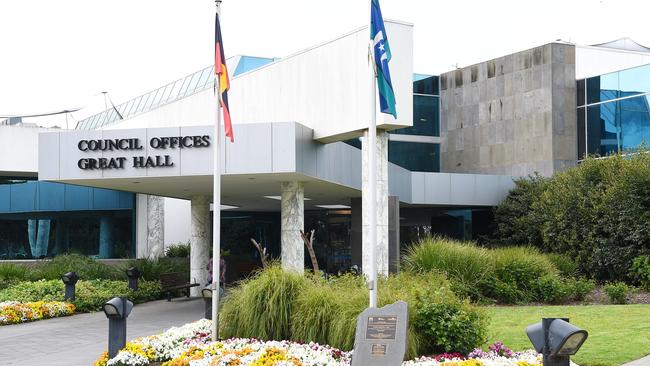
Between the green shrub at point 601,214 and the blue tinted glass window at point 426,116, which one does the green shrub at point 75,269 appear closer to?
the green shrub at point 601,214

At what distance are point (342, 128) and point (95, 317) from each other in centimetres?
753

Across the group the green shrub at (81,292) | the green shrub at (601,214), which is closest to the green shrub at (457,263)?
the green shrub at (601,214)

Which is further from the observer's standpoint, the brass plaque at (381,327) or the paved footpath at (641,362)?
the paved footpath at (641,362)

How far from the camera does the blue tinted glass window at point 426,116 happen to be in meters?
40.2

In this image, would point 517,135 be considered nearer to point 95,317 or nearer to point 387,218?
point 387,218

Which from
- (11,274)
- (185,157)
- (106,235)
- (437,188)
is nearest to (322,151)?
(185,157)

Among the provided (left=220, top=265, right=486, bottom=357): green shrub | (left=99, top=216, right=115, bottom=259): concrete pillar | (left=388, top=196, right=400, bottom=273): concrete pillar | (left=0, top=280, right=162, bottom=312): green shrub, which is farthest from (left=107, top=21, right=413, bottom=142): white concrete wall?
(left=99, top=216, right=115, bottom=259): concrete pillar

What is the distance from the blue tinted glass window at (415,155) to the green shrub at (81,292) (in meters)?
17.6

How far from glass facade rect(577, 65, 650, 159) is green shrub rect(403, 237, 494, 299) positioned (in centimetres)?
1288

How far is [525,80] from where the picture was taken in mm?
36188

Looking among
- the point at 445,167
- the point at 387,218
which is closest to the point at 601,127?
the point at 445,167

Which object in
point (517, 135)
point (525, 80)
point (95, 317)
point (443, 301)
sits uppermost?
point (525, 80)

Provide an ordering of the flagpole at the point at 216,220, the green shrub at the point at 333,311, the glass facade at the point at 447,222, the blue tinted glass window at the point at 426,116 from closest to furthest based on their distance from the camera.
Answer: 1. the green shrub at the point at 333,311
2. the flagpole at the point at 216,220
3. the glass facade at the point at 447,222
4. the blue tinted glass window at the point at 426,116

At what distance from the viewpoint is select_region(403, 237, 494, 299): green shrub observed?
19.6 metres
